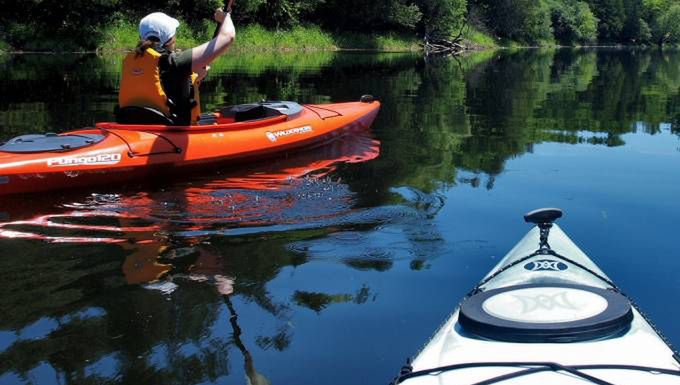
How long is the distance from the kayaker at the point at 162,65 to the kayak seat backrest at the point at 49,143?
1.85ft

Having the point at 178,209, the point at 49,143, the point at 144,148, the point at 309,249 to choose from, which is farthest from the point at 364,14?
the point at 309,249

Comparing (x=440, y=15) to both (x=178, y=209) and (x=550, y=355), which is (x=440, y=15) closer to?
(x=178, y=209)

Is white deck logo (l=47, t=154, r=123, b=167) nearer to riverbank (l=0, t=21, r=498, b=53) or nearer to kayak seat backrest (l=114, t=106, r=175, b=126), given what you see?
kayak seat backrest (l=114, t=106, r=175, b=126)

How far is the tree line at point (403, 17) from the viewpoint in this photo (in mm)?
24469

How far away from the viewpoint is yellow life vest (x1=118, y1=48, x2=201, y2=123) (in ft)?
20.1

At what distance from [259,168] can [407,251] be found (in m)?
2.81

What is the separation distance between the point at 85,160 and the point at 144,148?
534 mm

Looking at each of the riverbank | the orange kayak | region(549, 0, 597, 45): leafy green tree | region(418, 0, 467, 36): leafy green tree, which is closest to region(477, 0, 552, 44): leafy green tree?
the riverbank

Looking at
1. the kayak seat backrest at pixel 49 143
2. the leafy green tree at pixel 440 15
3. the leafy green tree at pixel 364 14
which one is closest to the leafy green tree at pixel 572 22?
the leafy green tree at pixel 440 15

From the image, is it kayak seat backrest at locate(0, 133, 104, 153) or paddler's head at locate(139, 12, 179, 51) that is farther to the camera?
paddler's head at locate(139, 12, 179, 51)

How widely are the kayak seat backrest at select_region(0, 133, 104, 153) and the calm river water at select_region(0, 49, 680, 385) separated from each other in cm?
40

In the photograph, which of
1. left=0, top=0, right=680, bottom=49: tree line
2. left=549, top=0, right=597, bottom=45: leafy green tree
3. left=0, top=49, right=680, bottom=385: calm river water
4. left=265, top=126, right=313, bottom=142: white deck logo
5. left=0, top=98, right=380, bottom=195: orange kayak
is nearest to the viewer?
left=0, top=49, right=680, bottom=385: calm river water

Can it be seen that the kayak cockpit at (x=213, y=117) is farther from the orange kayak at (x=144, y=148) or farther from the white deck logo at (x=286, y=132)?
the white deck logo at (x=286, y=132)

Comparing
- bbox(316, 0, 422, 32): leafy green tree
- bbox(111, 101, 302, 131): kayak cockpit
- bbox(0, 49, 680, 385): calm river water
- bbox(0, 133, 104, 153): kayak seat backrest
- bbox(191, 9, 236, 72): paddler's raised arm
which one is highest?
bbox(316, 0, 422, 32): leafy green tree
